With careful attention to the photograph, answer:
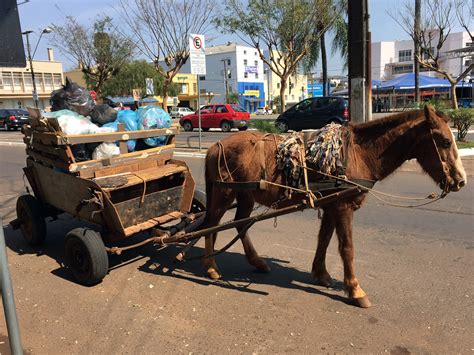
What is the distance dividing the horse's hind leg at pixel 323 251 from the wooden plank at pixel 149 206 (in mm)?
1762

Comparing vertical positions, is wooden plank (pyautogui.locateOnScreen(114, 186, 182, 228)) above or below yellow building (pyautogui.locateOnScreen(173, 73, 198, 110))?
below

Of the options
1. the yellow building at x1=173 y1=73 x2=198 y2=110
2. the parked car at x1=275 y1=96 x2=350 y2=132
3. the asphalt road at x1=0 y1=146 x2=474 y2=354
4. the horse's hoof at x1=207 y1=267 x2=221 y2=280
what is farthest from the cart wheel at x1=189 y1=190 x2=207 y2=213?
the yellow building at x1=173 y1=73 x2=198 y2=110

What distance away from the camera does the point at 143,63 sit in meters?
54.5

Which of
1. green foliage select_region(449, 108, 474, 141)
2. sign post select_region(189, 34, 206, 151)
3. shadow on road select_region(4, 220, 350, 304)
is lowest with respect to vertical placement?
shadow on road select_region(4, 220, 350, 304)

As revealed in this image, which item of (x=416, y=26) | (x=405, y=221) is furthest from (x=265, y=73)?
(x=405, y=221)

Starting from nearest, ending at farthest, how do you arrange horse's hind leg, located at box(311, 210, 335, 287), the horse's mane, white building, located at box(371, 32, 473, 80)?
1. the horse's mane
2. horse's hind leg, located at box(311, 210, 335, 287)
3. white building, located at box(371, 32, 473, 80)

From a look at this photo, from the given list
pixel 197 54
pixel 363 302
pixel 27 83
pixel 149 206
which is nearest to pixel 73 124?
pixel 149 206

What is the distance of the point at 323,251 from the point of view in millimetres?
3953

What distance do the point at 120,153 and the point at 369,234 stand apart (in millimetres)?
3345

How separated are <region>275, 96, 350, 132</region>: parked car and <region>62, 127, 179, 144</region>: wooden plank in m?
14.9

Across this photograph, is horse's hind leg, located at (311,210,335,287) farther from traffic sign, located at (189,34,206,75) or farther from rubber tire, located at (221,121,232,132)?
rubber tire, located at (221,121,232,132)

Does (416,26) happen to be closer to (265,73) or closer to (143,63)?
(143,63)

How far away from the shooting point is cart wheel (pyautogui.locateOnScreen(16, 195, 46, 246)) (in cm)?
510

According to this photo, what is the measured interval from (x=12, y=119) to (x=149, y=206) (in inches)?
1236
